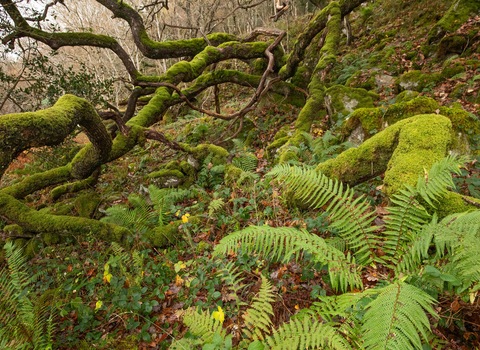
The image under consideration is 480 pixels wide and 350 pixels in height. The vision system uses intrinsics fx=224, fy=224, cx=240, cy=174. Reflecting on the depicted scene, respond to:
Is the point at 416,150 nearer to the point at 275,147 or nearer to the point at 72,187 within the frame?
the point at 275,147

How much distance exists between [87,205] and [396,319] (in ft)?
19.0

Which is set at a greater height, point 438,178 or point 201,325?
point 438,178

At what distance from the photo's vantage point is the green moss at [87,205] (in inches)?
197

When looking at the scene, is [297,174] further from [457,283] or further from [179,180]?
[179,180]

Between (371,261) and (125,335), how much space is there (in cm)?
276

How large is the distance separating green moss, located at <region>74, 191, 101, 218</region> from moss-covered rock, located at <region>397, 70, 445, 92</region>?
8.01m

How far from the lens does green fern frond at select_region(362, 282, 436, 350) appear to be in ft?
3.93

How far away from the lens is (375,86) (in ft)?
21.1

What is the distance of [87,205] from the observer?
16.8 ft

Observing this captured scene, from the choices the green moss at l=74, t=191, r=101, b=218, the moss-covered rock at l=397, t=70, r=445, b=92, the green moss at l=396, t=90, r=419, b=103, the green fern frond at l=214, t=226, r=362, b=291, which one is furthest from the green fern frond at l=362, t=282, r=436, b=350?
the moss-covered rock at l=397, t=70, r=445, b=92

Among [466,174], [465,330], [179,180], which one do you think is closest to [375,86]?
[466,174]

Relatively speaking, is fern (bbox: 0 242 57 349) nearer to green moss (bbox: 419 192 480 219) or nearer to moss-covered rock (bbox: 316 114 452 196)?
moss-covered rock (bbox: 316 114 452 196)

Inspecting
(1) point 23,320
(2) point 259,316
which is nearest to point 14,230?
(1) point 23,320

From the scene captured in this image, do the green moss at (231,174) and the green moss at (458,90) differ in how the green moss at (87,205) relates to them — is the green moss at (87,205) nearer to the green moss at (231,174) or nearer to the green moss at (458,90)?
the green moss at (231,174)
